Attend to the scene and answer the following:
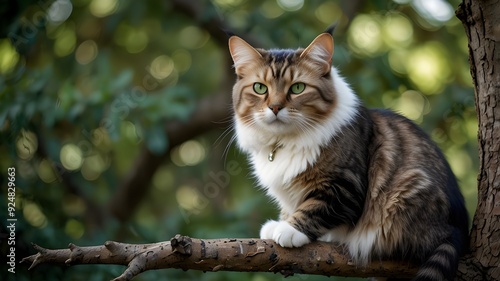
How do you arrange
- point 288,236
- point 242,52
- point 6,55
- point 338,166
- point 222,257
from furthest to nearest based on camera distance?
point 6,55 < point 242,52 < point 338,166 < point 288,236 < point 222,257

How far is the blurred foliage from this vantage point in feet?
13.1

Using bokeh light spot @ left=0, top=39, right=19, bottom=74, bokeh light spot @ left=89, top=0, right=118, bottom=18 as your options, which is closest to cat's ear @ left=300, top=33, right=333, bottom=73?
bokeh light spot @ left=0, top=39, right=19, bottom=74

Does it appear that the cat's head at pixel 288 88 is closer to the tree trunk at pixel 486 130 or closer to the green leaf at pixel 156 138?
the tree trunk at pixel 486 130

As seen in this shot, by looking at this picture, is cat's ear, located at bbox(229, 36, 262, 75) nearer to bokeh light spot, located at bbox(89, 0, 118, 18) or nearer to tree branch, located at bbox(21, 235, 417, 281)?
tree branch, located at bbox(21, 235, 417, 281)

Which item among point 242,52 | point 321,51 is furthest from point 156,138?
point 321,51

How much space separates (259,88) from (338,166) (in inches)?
22.5

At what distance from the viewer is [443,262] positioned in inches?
99.3

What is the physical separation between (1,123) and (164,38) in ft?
9.71

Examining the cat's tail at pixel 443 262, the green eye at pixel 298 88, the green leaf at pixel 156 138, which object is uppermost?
the green eye at pixel 298 88

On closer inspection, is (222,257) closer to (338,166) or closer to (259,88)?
(338,166)

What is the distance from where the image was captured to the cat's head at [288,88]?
9.57ft

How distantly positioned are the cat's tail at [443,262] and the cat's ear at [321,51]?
102 cm

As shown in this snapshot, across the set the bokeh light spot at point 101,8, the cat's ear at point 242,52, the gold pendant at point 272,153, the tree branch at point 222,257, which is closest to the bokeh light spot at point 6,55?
the bokeh light spot at point 101,8

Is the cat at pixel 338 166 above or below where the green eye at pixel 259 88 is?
below
